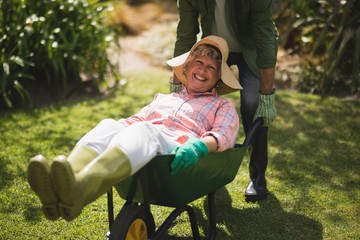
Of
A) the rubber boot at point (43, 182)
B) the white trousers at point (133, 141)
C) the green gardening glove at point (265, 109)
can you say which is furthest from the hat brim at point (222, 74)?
the rubber boot at point (43, 182)

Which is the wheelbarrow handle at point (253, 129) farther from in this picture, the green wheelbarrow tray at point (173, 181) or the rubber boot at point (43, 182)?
the rubber boot at point (43, 182)

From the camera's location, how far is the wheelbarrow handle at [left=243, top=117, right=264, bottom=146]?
8.57 ft

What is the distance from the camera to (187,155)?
82.0 inches

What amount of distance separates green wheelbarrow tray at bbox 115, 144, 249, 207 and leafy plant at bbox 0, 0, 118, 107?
2.78m

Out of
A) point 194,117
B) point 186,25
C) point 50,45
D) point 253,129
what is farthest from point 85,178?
point 50,45

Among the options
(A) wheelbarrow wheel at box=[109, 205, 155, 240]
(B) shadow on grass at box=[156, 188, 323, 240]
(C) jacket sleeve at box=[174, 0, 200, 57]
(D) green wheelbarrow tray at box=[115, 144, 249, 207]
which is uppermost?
(C) jacket sleeve at box=[174, 0, 200, 57]

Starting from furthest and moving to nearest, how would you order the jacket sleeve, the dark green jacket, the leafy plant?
1. the leafy plant
2. the jacket sleeve
3. the dark green jacket

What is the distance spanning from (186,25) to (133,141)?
3.97 ft

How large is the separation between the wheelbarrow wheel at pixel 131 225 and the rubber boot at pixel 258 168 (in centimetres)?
95

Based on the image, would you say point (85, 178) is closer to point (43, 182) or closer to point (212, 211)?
point (43, 182)

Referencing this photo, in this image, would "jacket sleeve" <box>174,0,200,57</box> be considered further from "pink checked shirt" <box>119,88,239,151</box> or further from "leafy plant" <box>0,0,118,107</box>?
"leafy plant" <box>0,0,118,107</box>

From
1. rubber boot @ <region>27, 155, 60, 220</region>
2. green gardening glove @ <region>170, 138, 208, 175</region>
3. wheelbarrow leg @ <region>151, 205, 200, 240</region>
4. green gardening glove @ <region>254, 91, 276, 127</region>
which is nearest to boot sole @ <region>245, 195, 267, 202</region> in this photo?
green gardening glove @ <region>254, 91, 276, 127</region>

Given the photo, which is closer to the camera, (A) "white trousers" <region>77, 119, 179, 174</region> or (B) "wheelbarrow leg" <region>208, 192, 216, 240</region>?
(A) "white trousers" <region>77, 119, 179, 174</region>

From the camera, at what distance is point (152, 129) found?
2.19 meters
